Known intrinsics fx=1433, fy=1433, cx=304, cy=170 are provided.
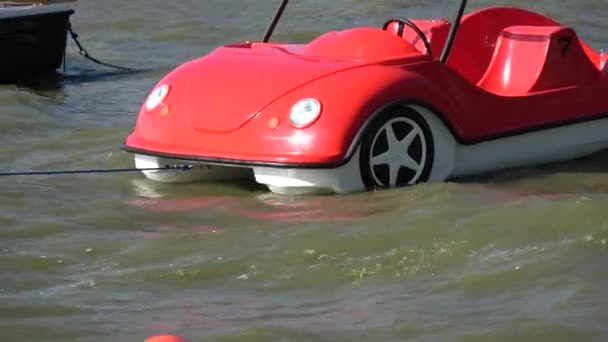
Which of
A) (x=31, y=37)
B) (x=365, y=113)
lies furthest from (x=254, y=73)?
(x=31, y=37)

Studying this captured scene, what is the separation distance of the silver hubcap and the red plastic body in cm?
15

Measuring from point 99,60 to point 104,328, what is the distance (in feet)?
32.1

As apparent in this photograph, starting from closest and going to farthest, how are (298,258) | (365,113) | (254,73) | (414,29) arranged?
(298,258), (365,113), (254,73), (414,29)

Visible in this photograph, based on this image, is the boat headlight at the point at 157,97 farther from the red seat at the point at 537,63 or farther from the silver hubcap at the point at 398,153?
the red seat at the point at 537,63

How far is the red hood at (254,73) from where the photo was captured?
7.28 meters

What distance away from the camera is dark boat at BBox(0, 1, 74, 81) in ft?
41.8

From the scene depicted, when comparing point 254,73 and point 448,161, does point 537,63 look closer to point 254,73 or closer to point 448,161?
point 448,161

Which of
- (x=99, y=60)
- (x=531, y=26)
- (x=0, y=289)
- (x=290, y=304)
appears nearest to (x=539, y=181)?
(x=531, y=26)

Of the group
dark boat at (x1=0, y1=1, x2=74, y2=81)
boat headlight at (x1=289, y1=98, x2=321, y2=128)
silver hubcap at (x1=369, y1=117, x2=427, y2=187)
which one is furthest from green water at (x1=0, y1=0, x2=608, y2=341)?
dark boat at (x1=0, y1=1, x2=74, y2=81)

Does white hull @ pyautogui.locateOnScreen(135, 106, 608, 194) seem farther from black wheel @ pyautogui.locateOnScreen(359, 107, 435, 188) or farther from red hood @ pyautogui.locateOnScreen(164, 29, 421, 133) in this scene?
red hood @ pyautogui.locateOnScreen(164, 29, 421, 133)

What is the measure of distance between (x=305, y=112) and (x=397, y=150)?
0.55 meters

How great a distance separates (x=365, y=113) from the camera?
710 centimetres

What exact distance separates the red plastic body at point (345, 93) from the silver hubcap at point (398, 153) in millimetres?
150

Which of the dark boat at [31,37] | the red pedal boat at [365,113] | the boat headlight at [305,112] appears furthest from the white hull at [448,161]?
the dark boat at [31,37]
